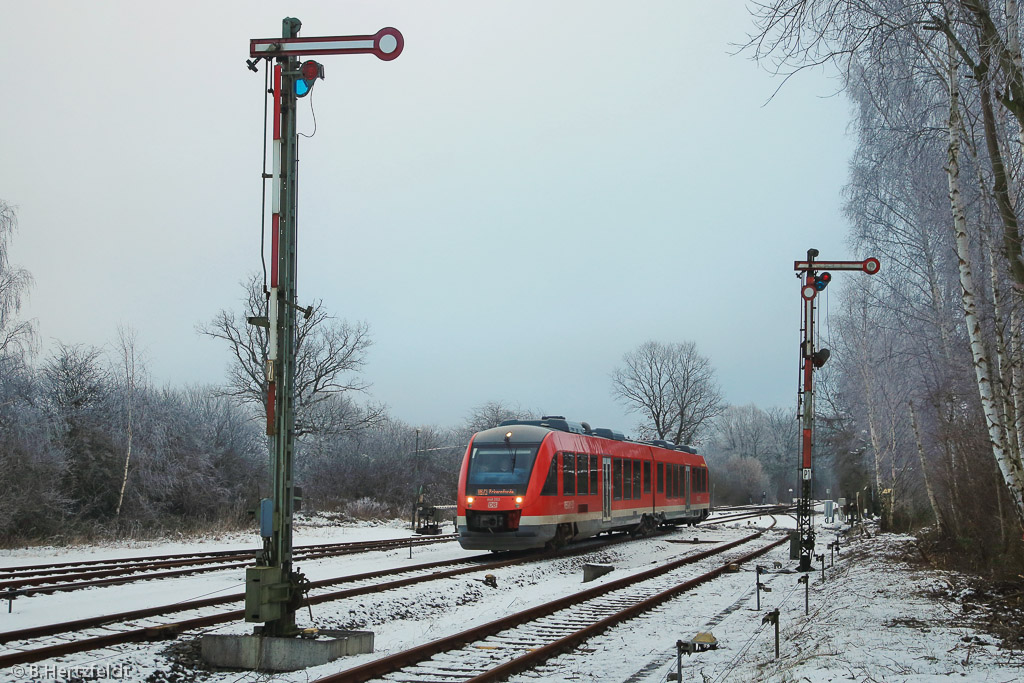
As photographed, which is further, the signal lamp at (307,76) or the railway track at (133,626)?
the signal lamp at (307,76)

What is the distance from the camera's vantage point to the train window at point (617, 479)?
22.5 metres

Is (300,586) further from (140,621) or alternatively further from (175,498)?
(175,498)

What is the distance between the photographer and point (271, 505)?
320 inches

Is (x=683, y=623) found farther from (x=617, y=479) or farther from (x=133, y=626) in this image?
(x=617, y=479)

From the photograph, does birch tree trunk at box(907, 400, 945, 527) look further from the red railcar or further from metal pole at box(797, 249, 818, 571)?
the red railcar

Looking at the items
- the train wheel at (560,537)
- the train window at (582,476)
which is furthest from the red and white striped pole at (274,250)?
the train window at (582,476)

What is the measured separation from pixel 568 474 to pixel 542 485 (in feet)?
4.68

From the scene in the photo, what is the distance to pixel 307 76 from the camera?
28.3 feet

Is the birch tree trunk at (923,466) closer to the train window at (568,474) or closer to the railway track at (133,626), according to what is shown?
the train window at (568,474)

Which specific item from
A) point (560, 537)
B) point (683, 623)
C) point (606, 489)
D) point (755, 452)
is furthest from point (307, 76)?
point (755, 452)

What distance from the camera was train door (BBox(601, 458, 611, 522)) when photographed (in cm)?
2162

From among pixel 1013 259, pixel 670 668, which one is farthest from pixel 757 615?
pixel 1013 259

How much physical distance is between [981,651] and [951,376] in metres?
11.1

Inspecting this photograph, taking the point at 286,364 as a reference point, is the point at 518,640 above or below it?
below
